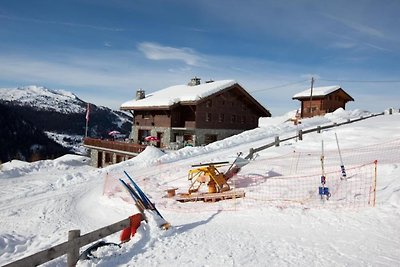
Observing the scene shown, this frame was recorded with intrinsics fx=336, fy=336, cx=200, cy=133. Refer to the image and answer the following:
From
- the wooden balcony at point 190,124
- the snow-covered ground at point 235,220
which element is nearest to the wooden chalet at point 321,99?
the wooden balcony at point 190,124

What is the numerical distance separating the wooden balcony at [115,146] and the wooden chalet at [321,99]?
94.9 ft

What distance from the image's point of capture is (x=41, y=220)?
1164 cm

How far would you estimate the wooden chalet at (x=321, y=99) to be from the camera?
1959 inches

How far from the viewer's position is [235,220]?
31.9ft

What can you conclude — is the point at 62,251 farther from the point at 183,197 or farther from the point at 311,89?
the point at 311,89

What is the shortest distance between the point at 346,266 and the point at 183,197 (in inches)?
298

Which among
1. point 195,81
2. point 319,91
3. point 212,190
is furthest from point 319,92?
point 212,190

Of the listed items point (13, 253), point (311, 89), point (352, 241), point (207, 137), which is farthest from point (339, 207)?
point (311, 89)

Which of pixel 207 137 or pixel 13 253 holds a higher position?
pixel 207 137

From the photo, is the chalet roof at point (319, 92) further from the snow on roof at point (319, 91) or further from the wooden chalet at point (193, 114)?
the wooden chalet at point (193, 114)

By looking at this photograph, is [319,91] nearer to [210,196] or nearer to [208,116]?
[208,116]

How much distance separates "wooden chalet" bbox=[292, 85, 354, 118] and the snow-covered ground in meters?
31.1

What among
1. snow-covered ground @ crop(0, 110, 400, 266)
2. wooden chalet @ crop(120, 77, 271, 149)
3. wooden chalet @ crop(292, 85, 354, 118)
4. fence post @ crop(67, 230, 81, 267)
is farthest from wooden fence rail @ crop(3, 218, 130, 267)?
wooden chalet @ crop(292, 85, 354, 118)

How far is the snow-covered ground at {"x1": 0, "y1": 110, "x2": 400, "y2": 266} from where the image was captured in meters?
7.16
